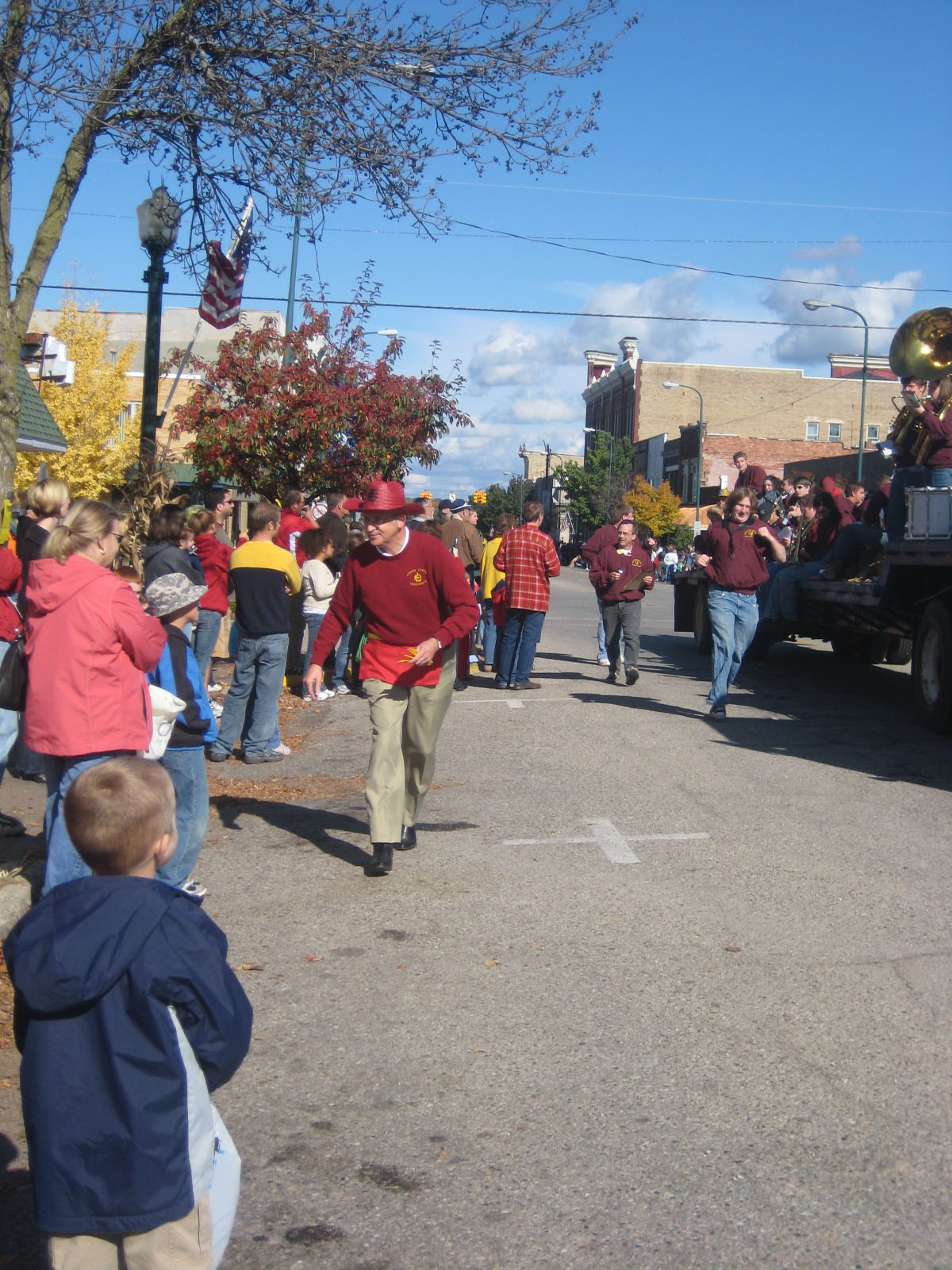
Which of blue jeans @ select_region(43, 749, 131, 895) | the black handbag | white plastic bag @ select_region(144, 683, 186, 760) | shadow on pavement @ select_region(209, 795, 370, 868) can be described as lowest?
shadow on pavement @ select_region(209, 795, 370, 868)

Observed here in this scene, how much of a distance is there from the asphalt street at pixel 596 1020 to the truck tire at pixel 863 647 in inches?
227

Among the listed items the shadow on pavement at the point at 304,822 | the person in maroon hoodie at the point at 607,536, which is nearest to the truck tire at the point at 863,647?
the person in maroon hoodie at the point at 607,536

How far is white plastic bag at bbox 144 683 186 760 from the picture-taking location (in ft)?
16.5

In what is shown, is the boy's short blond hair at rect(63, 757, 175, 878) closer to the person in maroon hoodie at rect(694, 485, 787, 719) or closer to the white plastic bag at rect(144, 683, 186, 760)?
the white plastic bag at rect(144, 683, 186, 760)

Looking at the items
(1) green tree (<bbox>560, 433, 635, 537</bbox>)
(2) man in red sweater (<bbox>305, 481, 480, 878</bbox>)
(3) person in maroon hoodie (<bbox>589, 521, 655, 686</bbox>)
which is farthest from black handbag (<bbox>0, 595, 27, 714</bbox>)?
(1) green tree (<bbox>560, 433, 635, 537</bbox>)

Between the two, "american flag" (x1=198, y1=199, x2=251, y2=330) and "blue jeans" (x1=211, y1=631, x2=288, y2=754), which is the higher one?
"american flag" (x1=198, y1=199, x2=251, y2=330)

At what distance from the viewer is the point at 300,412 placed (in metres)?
18.8

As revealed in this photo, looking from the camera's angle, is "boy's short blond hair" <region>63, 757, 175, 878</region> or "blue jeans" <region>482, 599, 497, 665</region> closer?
"boy's short blond hair" <region>63, 757, 175, 878</region>

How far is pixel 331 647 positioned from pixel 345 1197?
152 inches

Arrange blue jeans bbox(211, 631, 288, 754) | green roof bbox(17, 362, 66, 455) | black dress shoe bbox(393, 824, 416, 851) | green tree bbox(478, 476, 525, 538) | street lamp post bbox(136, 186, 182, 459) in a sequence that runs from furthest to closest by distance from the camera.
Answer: green tree bbox(478, 476, 525, 538) < green roof bbox(17, 362, 66, 455) < street lamp post bbox(136, 186, 182, 459) < blue jeans bbox(211, 631, 288, 754) < black dress shoe bbox(393, 824, 416, 851)

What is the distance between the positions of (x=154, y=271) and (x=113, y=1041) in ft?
34.1

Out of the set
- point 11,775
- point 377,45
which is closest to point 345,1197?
point 11,775

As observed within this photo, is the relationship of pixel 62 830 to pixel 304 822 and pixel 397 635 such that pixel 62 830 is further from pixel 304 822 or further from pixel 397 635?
pixel 304 822

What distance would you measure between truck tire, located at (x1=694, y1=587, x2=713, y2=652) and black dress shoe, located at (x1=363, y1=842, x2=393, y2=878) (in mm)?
11169
